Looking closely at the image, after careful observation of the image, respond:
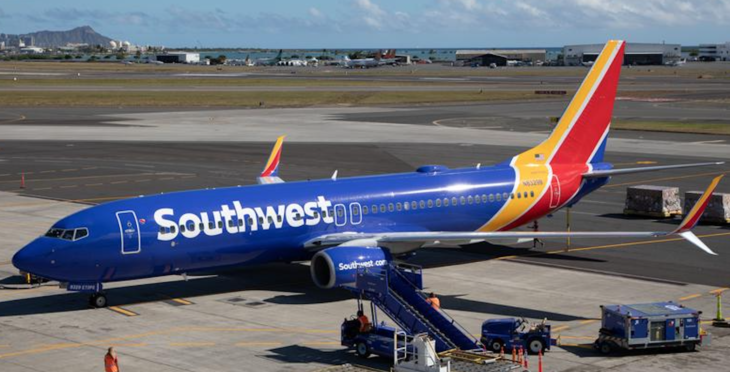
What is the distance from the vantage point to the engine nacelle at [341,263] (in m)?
36.4

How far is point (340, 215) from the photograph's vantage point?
40.3 m

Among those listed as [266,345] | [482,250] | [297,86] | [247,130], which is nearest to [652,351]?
[266,345]

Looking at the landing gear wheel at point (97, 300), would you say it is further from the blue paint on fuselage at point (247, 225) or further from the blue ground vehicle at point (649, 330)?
the blue ground vehicle at point (649, 330)

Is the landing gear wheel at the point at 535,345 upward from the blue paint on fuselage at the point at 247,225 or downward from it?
downward

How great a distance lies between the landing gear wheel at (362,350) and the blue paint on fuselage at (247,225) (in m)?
8.95

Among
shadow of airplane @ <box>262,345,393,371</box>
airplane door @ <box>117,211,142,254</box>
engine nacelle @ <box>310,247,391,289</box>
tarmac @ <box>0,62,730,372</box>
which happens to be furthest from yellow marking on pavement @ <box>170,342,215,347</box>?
engine nacelle @ <box>310,247,391,289</box>

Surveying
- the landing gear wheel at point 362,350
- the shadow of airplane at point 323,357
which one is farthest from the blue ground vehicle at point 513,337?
the landing gear wheel at point 362,350

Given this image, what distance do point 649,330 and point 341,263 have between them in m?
11.3

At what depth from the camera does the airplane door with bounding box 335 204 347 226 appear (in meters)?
40.2

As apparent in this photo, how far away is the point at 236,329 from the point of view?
33906 millimetres

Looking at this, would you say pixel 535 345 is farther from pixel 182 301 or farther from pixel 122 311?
pixel 122 311

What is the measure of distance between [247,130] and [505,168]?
219 feet

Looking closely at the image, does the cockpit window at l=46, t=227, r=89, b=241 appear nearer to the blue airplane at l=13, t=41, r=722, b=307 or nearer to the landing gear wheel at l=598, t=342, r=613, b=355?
the blue airplane at l=13, t=41, r=722, b=307

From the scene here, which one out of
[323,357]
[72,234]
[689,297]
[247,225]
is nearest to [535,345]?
[323,357]
